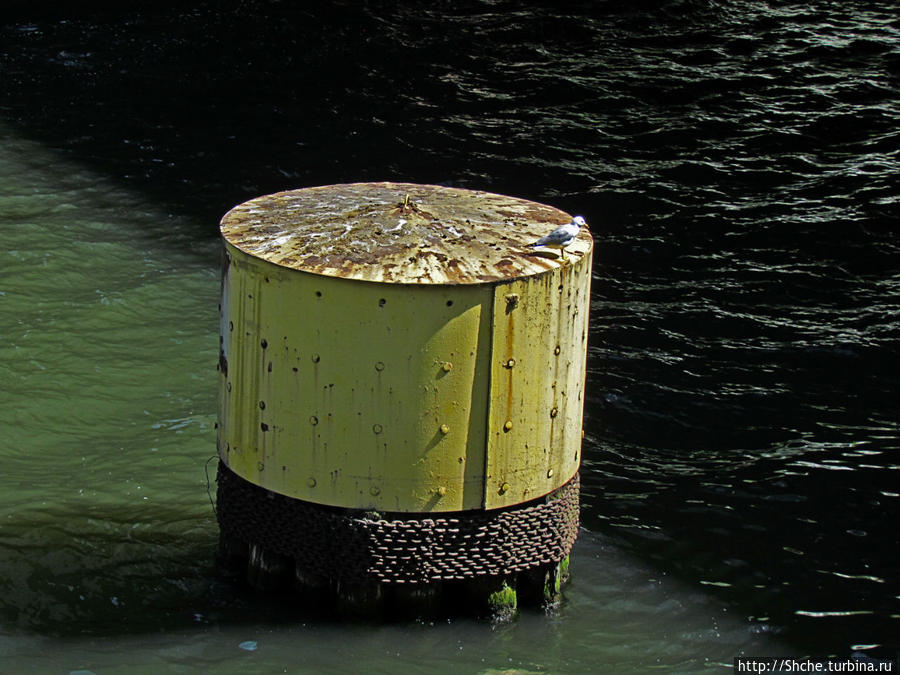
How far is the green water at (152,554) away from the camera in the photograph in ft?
16.9

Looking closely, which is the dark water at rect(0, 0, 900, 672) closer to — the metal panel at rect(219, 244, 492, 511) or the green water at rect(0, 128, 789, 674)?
the green water at rect(0, 128, 789, 674)

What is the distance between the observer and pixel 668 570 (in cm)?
613

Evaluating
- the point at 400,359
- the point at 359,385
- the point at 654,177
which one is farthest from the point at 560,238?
the point at 654,177

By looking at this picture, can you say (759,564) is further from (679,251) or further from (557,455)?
(679,251)

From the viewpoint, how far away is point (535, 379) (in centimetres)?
500


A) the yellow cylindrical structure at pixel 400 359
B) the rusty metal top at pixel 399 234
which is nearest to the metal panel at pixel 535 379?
the yellow cylindrical structure at pixel 400 359

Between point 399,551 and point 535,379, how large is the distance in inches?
34.0

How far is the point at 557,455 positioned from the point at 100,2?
40.5 ft

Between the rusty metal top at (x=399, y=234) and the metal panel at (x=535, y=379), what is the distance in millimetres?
107

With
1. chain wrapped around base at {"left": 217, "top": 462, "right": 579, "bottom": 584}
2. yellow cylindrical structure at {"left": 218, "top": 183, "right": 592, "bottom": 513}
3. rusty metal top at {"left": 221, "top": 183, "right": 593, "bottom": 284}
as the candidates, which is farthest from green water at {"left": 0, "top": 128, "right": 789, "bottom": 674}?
rusty metal top at {"left": 221, "top": 183, "right": 593, "bottom": 284}

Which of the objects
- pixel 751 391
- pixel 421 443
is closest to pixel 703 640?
pixel 421 443

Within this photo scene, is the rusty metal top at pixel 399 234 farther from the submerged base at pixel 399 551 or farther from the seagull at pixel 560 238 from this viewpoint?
the submerged base at pixel 399 551

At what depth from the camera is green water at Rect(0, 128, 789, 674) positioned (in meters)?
5.16

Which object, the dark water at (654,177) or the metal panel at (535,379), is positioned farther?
the dark water at (654,177)
